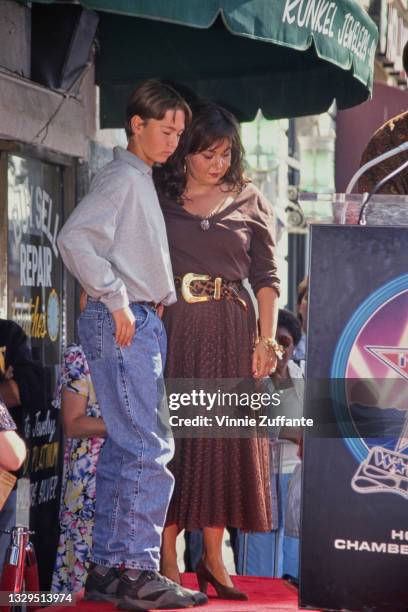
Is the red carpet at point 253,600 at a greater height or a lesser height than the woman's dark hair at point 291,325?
lesser

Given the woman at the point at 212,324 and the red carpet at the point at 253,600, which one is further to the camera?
the woman at the point at 212,324

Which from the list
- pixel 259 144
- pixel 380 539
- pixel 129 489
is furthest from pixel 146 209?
pixel 259 144

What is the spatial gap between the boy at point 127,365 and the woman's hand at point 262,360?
0.50 m

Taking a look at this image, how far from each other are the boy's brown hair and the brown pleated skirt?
2.33 ft

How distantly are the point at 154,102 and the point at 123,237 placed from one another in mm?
534

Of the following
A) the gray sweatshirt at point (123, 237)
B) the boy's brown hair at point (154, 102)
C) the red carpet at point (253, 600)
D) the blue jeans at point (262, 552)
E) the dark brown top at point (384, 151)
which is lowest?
the blue jeans at point (262, 552)

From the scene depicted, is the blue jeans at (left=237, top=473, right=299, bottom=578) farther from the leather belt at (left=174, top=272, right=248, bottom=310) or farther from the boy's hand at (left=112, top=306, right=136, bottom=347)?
the boy's hand at (left=112, top=306, right=136, bottom=347)

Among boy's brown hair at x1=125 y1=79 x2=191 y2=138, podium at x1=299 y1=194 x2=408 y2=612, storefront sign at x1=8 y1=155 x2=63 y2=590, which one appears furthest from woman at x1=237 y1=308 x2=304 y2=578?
podium at x1=299 y1=194 x2=408 y2=612

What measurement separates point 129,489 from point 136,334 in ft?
1.74

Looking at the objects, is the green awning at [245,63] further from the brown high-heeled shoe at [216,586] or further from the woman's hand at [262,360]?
the brown high-heeled shoe at [216,586]

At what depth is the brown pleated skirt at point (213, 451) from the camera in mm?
4746

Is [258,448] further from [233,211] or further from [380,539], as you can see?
[380,539]

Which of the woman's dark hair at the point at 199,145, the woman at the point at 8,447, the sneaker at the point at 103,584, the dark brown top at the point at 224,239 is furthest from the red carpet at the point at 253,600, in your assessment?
the woman's dark hair at the point at 199,145

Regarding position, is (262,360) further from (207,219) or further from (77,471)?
(77,471)
